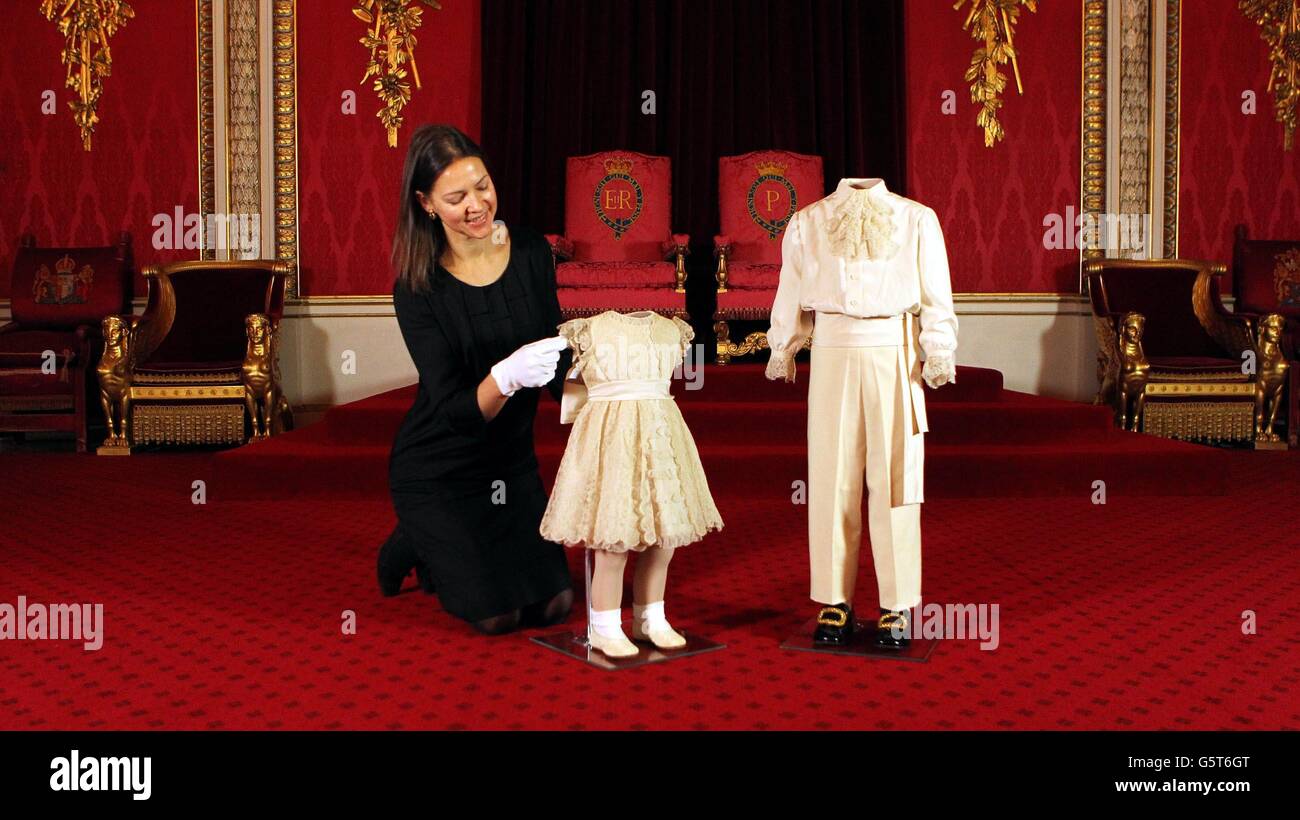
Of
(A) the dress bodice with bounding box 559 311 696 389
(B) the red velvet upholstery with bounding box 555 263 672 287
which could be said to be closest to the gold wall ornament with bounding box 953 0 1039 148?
(B) the red velvet upholstery with bounding box 555 263 672 287

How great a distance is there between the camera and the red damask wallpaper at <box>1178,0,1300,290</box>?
7750 mm

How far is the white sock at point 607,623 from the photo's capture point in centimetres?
298

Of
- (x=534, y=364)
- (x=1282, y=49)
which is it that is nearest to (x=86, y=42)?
(x=534, y=364)

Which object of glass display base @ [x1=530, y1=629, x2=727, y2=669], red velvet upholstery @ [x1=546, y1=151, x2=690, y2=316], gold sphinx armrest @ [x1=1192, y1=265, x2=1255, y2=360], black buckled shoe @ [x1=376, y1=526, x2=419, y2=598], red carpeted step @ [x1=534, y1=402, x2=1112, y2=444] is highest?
red velvet upholstery @ [x1=546, y1=151, x2=690, y2=316]

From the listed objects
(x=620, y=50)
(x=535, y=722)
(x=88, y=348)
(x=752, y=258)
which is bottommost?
(x=535, y=722)

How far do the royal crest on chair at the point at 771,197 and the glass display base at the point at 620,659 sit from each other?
4.74m

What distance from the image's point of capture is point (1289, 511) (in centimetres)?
499

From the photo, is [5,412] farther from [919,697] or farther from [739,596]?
[919,697]

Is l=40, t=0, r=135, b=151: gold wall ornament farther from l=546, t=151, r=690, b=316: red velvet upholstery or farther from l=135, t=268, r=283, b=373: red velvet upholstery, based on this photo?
l=546, t=151, r=690, b=316: red velvet upholstery

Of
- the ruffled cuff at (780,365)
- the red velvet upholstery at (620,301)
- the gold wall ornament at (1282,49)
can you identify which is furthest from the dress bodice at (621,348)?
the gold wall ornament at (1282,49)

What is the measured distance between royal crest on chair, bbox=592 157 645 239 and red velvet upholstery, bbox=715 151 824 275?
0.56m

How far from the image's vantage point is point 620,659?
296cm
